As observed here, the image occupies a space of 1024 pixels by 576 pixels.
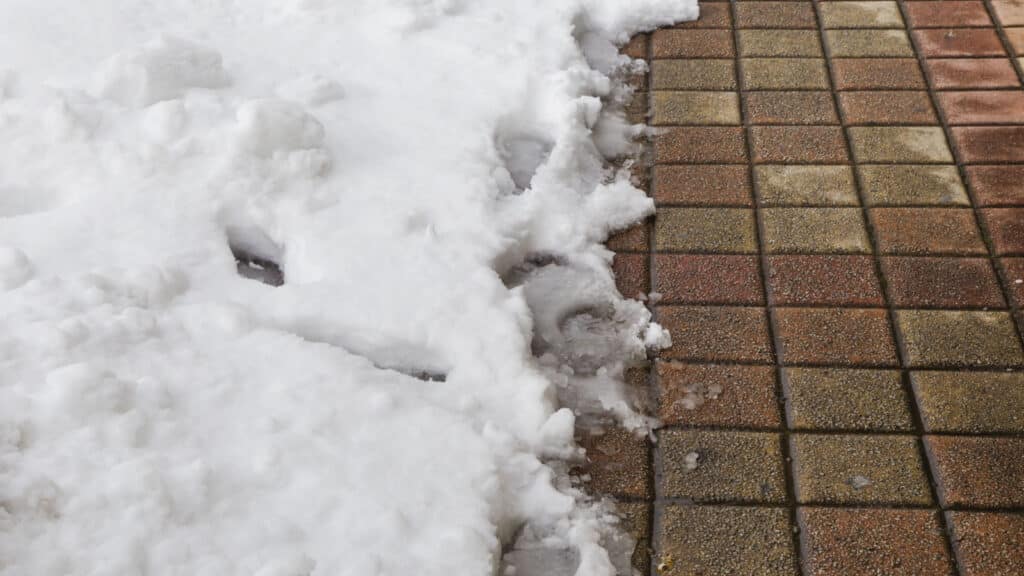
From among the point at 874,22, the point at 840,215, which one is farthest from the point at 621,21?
the point at 840,215

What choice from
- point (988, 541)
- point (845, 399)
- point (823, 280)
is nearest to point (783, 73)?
point (823, 280)

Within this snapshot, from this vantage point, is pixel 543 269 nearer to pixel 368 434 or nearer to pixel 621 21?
pixel 368 434

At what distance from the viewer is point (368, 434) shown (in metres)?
1.83

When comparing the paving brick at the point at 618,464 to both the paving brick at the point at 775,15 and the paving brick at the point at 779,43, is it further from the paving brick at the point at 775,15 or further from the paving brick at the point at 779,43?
the paving brick at the point at 775,15

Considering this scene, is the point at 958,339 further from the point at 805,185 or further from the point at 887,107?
the point at 887,107

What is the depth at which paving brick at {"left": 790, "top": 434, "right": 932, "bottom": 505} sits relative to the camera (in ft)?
6.09

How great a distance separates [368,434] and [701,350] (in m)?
0.78

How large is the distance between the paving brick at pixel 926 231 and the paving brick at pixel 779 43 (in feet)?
2.74

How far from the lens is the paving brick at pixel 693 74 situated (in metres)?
3.00

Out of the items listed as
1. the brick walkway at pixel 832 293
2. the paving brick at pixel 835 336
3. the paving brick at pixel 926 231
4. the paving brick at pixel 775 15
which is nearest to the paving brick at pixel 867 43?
the brick walkway at pixel 832 293

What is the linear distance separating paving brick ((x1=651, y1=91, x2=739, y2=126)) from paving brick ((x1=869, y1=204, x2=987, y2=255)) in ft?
1.85

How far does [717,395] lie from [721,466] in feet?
0.62

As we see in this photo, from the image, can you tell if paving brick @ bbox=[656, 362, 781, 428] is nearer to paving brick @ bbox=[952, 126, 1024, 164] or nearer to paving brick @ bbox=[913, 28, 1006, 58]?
paving brick @ bbox=[952, 126, 1024, 164]

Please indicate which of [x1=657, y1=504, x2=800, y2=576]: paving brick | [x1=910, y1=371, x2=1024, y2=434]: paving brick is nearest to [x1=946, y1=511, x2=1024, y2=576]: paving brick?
[x1=910, y1=371, x2=1024, y2=434]: paving brick
